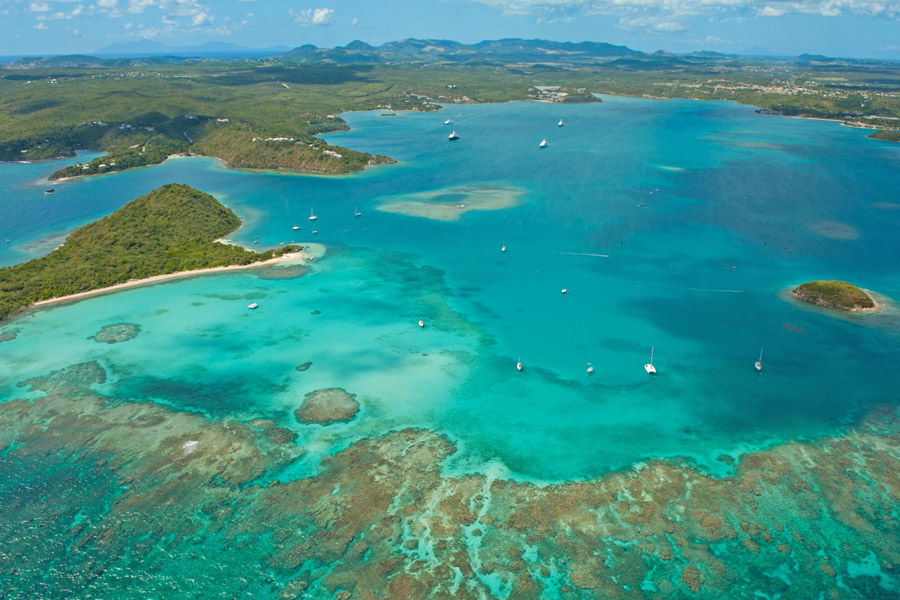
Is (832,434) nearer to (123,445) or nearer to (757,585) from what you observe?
(757,585)

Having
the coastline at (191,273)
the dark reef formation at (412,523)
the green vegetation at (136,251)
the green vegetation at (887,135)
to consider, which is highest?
the green vegetation at (887,135)

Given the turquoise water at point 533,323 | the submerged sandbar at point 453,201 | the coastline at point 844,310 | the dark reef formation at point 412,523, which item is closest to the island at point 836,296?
the coastline at point 844,310

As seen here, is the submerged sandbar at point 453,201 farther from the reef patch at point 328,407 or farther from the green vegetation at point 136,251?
the reef patch at point 328,407

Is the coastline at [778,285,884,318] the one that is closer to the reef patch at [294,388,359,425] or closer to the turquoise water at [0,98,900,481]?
the turquoise water at [0,98,900,481]

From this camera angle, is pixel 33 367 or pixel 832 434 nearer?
pixel 832 434

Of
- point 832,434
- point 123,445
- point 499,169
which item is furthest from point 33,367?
point 499,169

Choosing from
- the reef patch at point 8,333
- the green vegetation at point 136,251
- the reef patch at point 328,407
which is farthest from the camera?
the green vegetation at point 136,251
